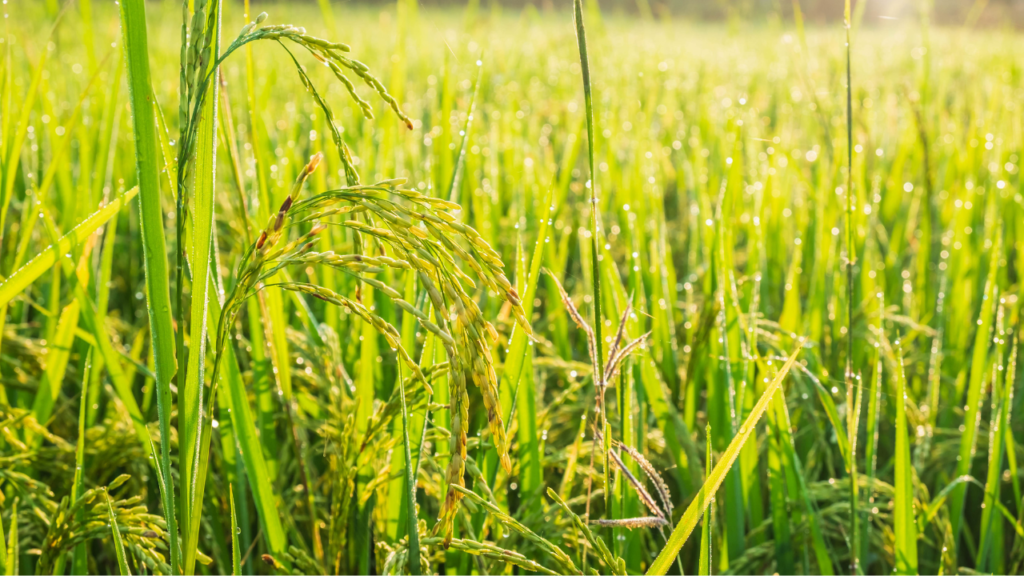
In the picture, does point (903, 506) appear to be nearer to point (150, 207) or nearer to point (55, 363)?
point (150, 207)

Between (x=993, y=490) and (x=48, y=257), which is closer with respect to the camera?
(x=48, y=257)

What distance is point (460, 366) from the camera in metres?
0.44

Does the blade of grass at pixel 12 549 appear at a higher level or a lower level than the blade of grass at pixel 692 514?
lower

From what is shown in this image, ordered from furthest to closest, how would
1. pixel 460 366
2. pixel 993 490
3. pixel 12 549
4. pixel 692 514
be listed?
pixel 993 490 → pixel 12 549 → pixel 692 514 → pixel 460 366

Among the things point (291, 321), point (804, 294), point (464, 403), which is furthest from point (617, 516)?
point (804, 294)

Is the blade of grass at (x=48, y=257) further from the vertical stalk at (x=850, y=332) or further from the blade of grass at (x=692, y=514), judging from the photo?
the vertical stalk at (x=850, y=332)

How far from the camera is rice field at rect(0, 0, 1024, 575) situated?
505mm

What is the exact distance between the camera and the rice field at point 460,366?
0.50m

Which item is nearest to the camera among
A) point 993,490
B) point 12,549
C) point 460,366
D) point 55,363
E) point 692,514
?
point 460,366

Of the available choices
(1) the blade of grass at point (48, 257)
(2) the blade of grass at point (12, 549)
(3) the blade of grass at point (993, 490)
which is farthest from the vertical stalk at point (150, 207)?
(3) the blade of grass at point (993, 490)

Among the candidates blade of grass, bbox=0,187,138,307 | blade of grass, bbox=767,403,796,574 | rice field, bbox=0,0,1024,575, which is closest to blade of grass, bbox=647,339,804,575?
rice field, bbox=0,0,1024,575

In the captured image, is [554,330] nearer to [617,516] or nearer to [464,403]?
[617,516]

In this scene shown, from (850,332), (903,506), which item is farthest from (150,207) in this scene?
(903,506)

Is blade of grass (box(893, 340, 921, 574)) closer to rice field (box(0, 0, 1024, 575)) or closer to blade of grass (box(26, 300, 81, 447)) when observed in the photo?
rice field (box(0, 0, 1024, 575))
